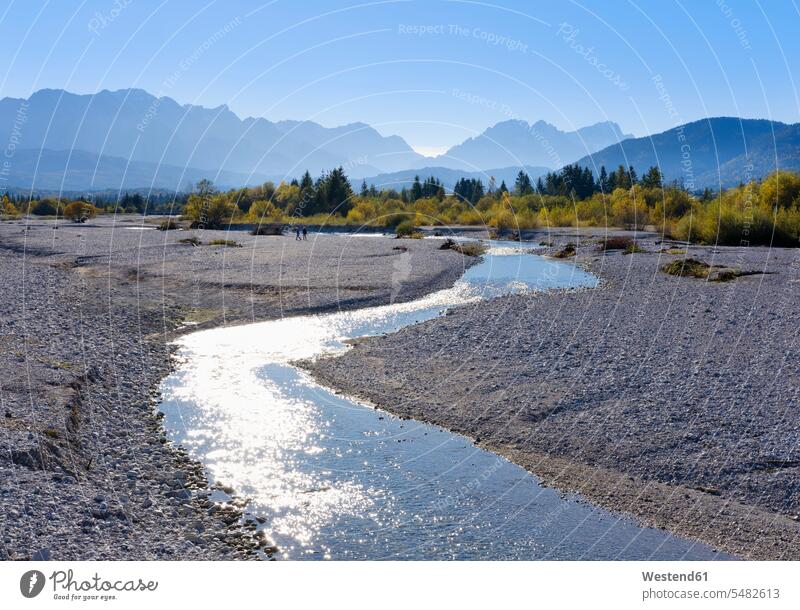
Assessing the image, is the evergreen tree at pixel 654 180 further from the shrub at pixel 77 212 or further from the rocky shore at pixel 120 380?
the shrub at pixel 77 212

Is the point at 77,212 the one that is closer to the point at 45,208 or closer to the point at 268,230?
the point at 45,208

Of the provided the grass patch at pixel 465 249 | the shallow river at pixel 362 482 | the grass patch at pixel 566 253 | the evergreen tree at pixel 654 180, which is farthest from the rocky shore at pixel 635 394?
the evergreen tree at pixel 654 180

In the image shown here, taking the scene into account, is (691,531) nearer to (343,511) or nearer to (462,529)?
(462,529)

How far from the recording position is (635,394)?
1811cm

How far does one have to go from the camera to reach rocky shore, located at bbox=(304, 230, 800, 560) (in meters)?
12.9

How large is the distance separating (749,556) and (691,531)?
1086 mm

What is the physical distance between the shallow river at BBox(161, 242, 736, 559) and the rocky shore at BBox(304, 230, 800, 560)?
32.6 inches

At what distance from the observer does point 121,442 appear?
605 inches

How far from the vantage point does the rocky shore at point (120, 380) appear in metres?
10.7

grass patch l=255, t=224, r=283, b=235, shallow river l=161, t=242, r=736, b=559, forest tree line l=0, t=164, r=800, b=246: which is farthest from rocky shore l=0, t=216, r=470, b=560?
grass patch l=255, t=224, r=283, b=235

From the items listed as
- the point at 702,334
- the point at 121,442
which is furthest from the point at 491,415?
the point at 702,334

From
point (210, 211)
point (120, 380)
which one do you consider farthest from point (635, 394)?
point (210, 211)

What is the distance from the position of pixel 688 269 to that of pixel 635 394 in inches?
1108

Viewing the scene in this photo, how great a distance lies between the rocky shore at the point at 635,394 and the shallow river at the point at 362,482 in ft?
2.72
